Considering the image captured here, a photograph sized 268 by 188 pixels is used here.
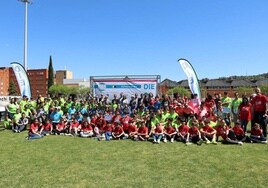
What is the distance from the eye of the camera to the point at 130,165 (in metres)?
8.53

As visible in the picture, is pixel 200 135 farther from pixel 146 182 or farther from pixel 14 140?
pixel 14 140

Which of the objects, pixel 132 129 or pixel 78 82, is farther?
pixel 78 82

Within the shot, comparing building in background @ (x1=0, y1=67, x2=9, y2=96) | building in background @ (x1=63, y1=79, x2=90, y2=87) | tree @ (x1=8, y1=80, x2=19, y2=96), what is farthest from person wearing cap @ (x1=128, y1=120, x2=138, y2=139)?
building in background @ (x1=63, y1=79, x2=90, y2=87)

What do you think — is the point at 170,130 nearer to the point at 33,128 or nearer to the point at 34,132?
the point at 34,132

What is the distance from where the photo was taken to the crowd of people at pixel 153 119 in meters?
12.5

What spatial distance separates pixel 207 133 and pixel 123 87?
9.10 m

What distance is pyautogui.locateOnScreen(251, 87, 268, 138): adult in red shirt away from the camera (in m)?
12.5

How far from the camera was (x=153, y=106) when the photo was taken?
17.3 m

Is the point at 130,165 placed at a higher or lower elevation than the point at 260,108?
lower

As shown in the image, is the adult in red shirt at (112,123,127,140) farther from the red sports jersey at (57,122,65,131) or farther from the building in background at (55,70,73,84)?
the building in background at (55,70,73,84)

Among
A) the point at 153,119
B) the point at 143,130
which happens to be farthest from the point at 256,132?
the point at 143,130

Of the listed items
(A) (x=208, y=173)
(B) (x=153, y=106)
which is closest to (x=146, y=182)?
(A) (x=208, y=173)

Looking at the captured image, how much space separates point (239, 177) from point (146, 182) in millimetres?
2165

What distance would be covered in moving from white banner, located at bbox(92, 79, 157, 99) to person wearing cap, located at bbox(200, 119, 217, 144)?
7.26 m
